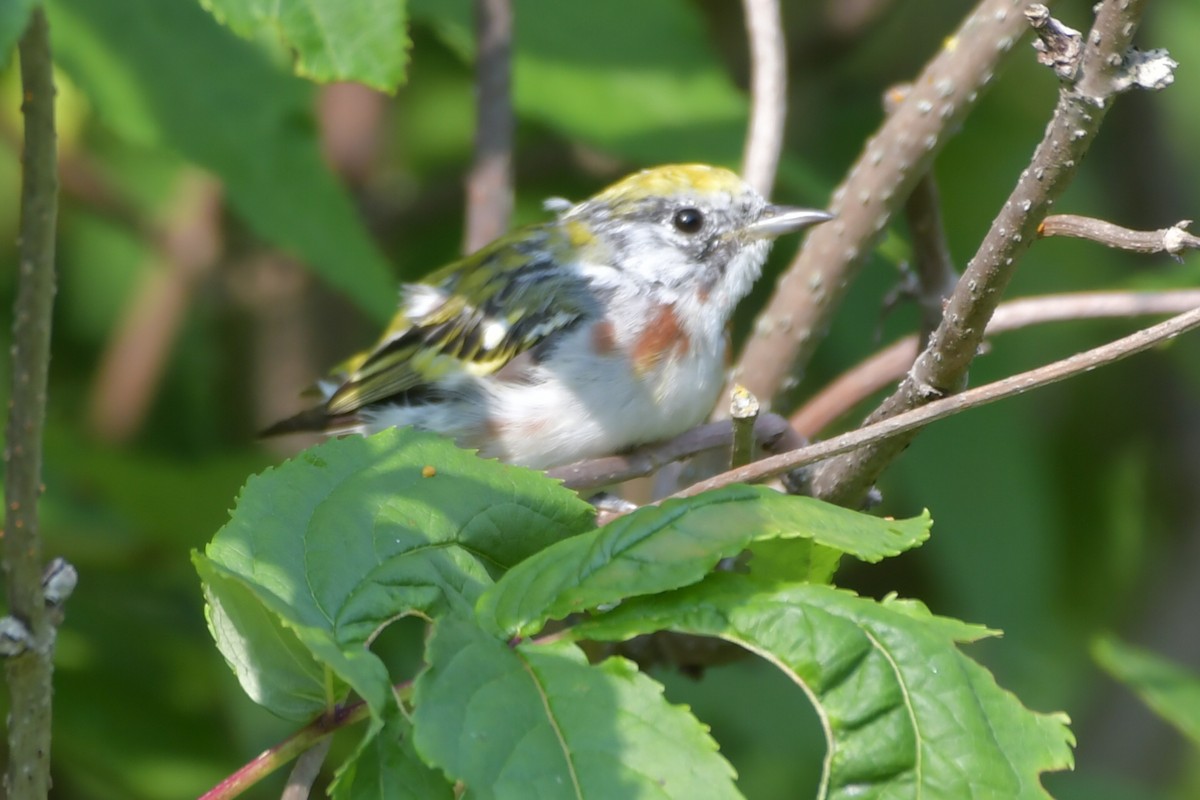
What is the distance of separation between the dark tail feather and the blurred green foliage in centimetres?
26

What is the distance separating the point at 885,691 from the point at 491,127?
2.33 m

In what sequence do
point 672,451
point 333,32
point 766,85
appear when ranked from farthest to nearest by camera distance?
point 766,85 → point 672,451 → point 333,32

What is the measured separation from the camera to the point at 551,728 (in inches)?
53.1

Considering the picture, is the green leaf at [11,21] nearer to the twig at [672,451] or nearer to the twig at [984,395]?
the twig at [984,395]

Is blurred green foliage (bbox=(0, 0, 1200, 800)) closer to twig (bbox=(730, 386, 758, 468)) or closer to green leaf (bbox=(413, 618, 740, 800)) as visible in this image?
twig (bbox=(730, 386, 758, 468))

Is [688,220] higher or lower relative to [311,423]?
higher

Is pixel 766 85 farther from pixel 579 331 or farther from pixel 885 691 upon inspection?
pixel 885 691

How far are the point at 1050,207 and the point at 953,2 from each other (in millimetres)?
4317

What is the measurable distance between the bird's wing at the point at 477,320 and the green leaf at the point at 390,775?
2.19 metres

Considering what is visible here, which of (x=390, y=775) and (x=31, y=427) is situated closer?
(x=390, y=775)

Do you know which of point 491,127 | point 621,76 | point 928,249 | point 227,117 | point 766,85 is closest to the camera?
point 928,249

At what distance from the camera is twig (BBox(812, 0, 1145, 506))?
1.48 metres

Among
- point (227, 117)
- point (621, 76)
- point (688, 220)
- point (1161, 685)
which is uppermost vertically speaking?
point (621, 76)

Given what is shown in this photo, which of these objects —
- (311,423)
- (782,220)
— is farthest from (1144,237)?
(311,423)
